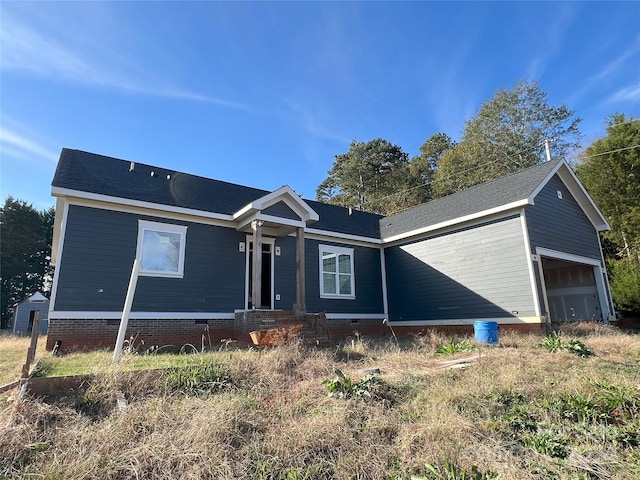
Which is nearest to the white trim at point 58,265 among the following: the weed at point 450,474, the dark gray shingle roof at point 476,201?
the weed at point 450,474

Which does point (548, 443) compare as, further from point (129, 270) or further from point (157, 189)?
point (157, 189)

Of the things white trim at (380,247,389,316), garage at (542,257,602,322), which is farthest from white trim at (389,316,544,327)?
garage at (542,257,602,322)

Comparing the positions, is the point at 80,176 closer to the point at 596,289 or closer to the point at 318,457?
the point at 318,457

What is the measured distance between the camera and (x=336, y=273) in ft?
44.0

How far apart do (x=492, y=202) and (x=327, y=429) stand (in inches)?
400

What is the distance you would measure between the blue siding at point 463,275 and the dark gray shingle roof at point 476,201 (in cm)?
60

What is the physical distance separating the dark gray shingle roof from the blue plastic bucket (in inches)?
170

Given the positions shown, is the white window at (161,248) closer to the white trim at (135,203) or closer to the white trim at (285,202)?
the white trim at (135,203)

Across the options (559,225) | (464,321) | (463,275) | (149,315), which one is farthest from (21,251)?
(559,225)

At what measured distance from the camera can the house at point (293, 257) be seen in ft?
29.6

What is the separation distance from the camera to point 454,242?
12.5 metres

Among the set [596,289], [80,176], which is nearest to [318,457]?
[80,176]

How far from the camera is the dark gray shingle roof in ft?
37.5

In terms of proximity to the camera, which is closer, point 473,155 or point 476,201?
point 476,201
